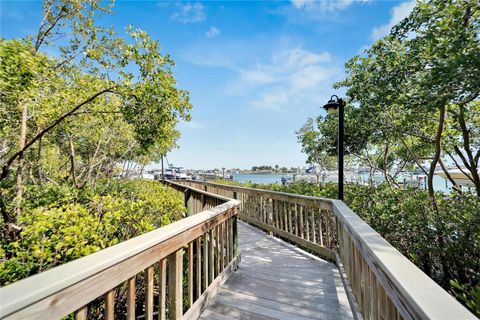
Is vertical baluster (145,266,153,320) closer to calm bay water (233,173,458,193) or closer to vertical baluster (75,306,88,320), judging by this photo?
vertical baluster (75,306,88,320)

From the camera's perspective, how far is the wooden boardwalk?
2408mm

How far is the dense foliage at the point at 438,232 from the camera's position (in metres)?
2.47

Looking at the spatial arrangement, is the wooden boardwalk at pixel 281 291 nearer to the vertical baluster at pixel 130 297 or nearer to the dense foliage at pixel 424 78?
the vertical baluster at pixel 130 297

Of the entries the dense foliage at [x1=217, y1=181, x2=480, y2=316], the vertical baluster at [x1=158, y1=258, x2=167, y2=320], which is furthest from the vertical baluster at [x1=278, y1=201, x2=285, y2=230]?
the vertical baluster at [x1=158, y1=258, x2=167, y2=320]

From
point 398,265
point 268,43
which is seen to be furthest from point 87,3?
point 398,265

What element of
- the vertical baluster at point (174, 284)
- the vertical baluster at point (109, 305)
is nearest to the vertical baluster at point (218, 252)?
the vertical baluster at point (174, 284)

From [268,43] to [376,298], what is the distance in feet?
26.3

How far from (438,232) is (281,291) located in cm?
201

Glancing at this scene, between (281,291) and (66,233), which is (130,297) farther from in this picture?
(281,291)

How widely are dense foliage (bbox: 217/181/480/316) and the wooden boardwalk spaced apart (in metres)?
1.05

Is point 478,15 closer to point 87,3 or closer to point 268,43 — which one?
point 268,43

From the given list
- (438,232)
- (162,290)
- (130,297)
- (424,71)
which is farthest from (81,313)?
(424,71)

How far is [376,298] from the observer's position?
1475 mm

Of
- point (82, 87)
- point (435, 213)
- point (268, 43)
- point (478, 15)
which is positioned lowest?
point (435, 213)
